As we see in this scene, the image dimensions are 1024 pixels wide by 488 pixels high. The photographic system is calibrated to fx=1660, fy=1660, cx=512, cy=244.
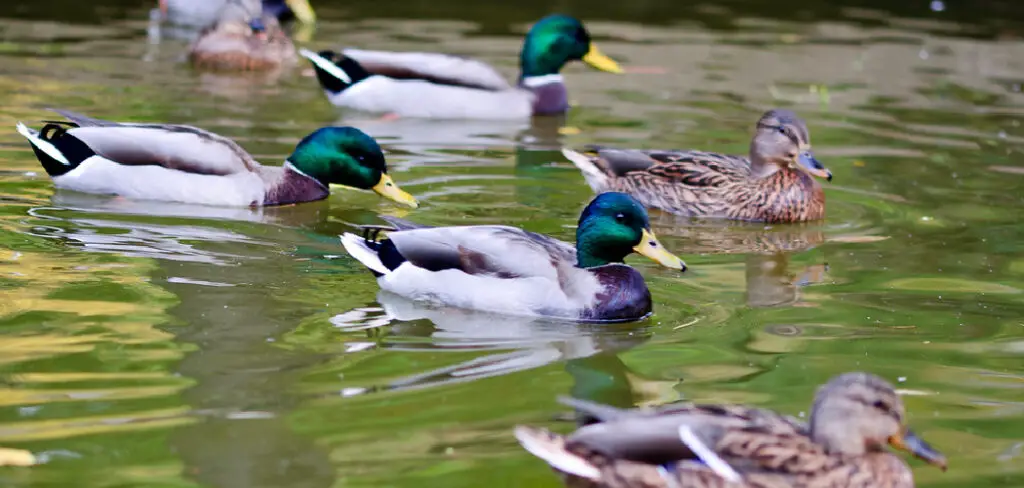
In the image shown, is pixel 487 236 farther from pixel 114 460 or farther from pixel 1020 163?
pixel 1020 163

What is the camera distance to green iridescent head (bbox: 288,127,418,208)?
932 centimetres

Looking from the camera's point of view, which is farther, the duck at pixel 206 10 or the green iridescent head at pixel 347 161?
the duck at pixel 206 10

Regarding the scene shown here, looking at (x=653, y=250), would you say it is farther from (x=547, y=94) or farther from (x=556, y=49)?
(x=556, y=49)

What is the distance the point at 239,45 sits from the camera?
1400cm

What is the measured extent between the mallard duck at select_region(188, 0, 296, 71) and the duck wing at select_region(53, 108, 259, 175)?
14.9ft

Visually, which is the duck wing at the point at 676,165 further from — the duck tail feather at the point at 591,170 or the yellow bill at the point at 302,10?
the yellow bill at the point at 302,10

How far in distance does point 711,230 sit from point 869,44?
7321mm

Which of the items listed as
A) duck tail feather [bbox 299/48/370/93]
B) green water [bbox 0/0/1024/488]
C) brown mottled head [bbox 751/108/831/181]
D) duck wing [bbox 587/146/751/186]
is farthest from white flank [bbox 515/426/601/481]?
duck tail feather [bbox 299/48/370/93]

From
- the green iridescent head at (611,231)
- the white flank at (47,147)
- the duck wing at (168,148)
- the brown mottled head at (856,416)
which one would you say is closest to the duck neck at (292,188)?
the duck wing at (168,148)

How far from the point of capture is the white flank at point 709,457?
175 inches

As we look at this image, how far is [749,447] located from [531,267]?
258 cm

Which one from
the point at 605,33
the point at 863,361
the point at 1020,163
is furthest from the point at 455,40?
the point at 863,361

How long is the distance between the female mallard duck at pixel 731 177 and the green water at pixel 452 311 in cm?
20

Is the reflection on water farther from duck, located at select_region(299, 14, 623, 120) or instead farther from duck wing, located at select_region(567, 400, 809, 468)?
duck, located at select_region(299, 14, 623, 120)
